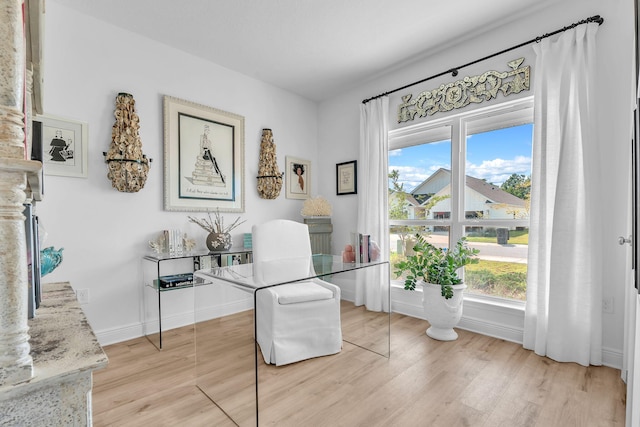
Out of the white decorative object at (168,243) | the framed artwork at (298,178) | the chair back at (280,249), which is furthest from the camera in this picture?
the framed artwork at (298,178)

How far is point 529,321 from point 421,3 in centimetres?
264

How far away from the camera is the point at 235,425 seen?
1.62 m

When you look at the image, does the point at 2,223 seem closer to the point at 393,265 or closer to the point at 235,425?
the point at 235,425

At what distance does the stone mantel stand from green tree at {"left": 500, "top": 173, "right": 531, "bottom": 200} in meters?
3.07

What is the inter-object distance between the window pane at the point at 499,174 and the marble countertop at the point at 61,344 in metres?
3.04

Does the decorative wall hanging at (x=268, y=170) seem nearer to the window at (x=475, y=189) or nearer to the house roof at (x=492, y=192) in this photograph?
the window at (x=475, y=189)

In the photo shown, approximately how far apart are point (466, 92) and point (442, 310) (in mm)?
2042

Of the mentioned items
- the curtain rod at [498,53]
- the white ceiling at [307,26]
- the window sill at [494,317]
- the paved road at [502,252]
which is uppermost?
the white ceiling at [307,26]

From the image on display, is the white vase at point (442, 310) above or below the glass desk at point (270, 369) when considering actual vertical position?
above

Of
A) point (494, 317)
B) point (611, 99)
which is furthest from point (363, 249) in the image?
point (611, 99)

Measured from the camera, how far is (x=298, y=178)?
4172 mm

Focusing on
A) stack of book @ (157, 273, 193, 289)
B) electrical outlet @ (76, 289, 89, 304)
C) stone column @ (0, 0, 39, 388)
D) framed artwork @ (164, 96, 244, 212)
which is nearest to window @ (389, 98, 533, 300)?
framed artwork @ (164, 96, 244, 212)

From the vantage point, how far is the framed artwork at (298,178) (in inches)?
160

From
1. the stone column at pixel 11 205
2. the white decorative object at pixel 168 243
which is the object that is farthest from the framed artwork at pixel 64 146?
the stone column at pixel 11 205
